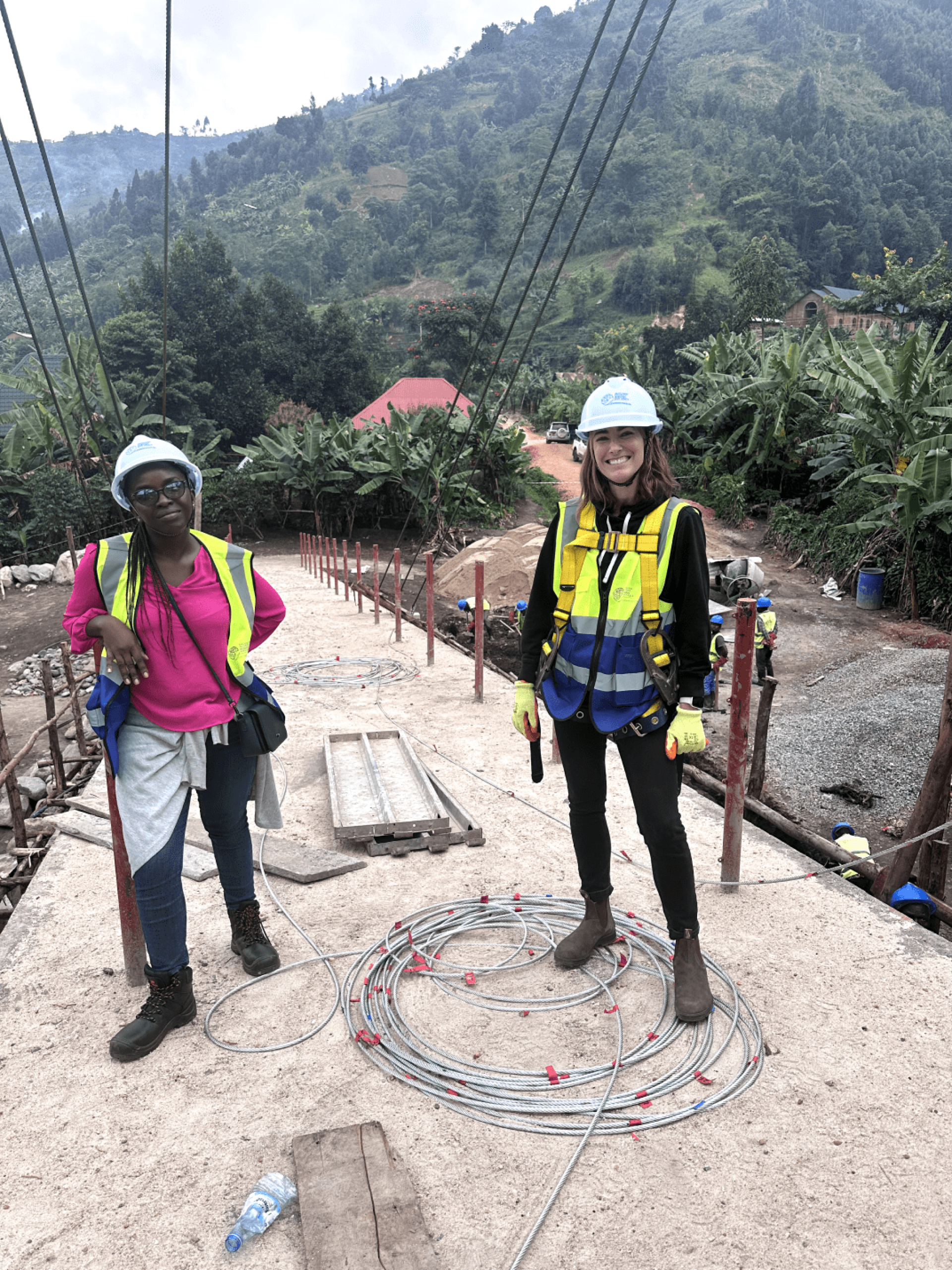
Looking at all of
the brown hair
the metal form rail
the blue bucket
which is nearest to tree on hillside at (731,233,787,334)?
the blue bucket

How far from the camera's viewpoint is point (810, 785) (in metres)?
6.95

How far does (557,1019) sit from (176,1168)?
1.23 meters

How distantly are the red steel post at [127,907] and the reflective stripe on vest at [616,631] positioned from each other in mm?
1511

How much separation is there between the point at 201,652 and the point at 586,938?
1.70 m

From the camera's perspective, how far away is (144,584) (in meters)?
2.61

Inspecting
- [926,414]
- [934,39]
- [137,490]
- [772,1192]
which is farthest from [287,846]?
[934,39]

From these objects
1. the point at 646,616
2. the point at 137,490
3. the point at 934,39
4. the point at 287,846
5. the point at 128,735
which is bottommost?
the point at 287,846

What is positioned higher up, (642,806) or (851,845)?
(642,806)

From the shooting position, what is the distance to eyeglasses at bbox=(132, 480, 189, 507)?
8.41 feet

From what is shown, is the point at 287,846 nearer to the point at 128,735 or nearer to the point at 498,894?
the point at 498,894

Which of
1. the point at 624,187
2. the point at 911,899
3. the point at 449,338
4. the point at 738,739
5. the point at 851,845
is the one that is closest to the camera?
the point at 738,739

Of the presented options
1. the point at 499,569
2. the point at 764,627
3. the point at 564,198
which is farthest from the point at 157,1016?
the point at 499,569

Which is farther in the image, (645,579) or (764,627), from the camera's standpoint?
(764,627)

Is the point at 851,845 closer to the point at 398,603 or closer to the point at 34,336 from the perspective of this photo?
the point at 398,603
